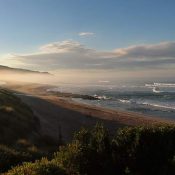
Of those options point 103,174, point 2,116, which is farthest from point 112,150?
point 2,116

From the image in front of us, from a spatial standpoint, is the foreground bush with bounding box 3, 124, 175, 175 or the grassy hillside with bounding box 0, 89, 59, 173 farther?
the grassy hillside with bounding box 0, 89, 59, 173

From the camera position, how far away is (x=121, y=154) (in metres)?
10.9

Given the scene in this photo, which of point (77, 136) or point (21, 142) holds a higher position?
point (77, 136)

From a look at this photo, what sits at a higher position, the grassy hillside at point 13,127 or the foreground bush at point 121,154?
the foreground bush at point 121,154

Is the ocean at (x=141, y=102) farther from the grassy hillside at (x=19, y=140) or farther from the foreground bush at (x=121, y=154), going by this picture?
the foreground bush at (x=121, y=154)

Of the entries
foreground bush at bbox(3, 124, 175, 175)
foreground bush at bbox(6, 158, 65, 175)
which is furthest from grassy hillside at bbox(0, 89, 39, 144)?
foreground bush at bbox(6, 158, 65, 175)

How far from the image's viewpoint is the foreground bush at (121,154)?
1030cm

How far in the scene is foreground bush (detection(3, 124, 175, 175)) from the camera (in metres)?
10.3

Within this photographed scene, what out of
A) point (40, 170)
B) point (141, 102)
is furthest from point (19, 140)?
point (141, 102)

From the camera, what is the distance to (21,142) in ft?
65.0

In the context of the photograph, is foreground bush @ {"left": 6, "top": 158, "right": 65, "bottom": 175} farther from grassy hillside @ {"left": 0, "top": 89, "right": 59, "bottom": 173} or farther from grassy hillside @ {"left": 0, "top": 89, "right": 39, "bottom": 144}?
grassy hillside @ {"left": 0, "top": 89, "right": 39, "bottom": 144}

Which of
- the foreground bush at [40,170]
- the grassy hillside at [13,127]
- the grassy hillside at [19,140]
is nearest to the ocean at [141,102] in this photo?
the grassy hillside at [13,127]

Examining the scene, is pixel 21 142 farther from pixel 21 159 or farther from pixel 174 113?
pixel 174 113

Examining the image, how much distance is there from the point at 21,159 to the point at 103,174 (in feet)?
17.0
